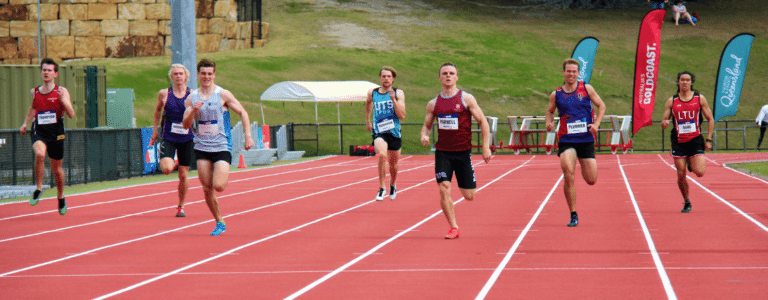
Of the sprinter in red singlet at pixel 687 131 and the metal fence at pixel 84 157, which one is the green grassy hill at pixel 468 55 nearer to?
the metal fence at pixel 84 157

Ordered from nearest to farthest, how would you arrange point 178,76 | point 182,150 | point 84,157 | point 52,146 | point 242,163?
point 178,76 → point 182,150 → point 52,146 → point 84,157 → point 242,163

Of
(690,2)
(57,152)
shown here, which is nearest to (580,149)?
(57,152)

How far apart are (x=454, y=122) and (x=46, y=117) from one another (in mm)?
5754

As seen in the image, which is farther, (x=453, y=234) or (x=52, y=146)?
(x=52, y=146)

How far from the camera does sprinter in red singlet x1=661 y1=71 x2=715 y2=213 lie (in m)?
12.0

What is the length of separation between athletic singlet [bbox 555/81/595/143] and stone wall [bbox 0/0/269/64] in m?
46.9

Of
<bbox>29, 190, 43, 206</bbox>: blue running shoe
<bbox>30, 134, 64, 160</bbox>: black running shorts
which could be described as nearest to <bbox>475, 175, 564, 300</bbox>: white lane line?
<bbox>30, 134, 64, 160</bbox>: black running shorts

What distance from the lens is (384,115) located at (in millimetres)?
13719

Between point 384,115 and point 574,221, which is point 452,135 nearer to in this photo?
point 574,221

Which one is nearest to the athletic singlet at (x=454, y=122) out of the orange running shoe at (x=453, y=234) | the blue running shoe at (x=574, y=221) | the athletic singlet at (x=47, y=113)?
the orange running shoe at (x=453, y=234)

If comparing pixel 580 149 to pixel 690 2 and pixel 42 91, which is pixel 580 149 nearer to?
pixel 42 91

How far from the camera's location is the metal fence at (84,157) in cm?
1656

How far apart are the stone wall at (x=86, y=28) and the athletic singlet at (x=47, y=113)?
43950 mm

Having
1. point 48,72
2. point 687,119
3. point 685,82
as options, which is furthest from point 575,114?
point 48,72
